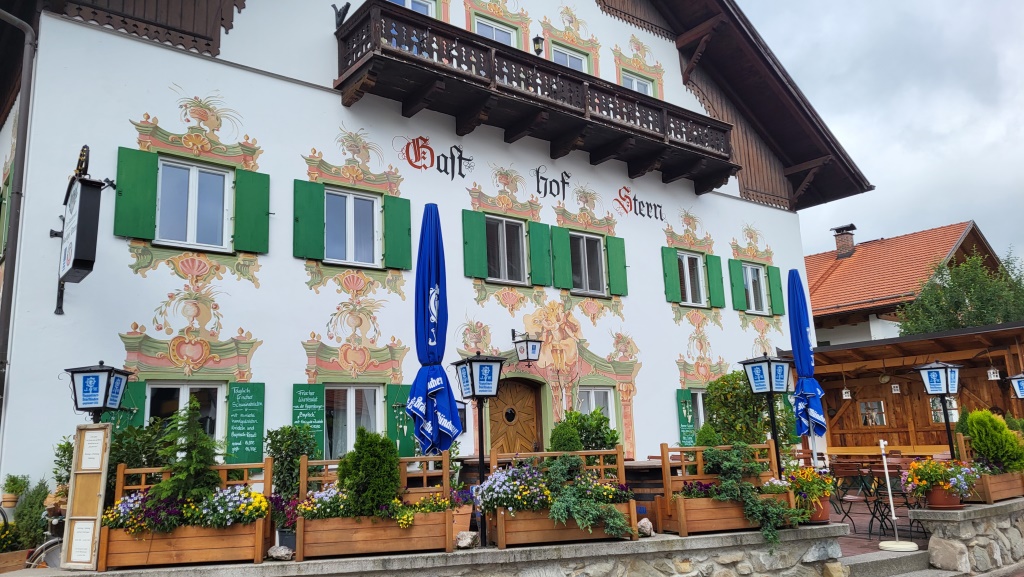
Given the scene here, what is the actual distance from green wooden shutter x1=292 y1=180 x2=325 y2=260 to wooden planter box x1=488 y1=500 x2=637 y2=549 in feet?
15.5

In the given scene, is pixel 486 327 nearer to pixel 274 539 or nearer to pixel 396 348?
pixel 396 348

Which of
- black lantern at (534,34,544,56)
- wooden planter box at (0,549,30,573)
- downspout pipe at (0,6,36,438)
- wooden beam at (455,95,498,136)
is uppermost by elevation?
black lantern at (534,34,544,56)

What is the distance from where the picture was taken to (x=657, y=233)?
15344 mm

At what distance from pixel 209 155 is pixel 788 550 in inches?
329

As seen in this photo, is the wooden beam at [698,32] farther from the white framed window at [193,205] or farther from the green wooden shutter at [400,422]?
the white framed window at [193,205]

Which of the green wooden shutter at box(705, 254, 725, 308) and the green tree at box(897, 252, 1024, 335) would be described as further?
the green tree at box(897, 252, 1024, 335)

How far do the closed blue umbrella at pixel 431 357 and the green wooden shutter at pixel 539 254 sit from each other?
3.87 metres

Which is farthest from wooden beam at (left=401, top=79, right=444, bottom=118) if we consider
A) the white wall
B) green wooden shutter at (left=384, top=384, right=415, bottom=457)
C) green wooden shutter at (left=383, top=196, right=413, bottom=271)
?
green wooden shutter at (left=384, top=384, right=415, bottom=457)

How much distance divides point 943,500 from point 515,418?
5994 millimetres

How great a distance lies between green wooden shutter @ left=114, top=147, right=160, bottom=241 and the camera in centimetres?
956

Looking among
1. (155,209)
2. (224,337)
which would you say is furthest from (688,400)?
(155,209)

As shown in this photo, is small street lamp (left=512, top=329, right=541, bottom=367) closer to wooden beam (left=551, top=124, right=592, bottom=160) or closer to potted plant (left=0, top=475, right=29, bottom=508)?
wooden beam (left=551, top=124, right=592, bottom=160)

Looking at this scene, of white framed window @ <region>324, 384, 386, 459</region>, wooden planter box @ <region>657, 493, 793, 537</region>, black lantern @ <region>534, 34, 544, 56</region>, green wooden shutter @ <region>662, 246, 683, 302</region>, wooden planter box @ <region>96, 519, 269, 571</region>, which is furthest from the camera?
green wooden shutter @ <region>662, 246, 683, 302</region>

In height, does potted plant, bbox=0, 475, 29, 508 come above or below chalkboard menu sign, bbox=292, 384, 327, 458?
below
